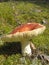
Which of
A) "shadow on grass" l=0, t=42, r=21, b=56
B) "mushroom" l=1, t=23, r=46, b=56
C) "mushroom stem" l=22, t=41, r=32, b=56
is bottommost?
"shadow on grass" l=0, t=42, r=21, b=56

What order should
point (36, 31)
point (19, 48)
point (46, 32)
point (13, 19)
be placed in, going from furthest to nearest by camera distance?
1. point (13, 19)
2. point (46, 32)
3. point (19, 48)
4. point (36, 31)

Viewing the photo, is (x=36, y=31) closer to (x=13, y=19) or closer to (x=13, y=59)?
(x=13, y=59)

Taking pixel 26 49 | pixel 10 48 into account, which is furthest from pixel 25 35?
pixel 10 48

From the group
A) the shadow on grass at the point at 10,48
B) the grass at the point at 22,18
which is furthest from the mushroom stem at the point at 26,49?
the shadow on grass at the point at 10,48

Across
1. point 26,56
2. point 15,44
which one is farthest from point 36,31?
point 15,44

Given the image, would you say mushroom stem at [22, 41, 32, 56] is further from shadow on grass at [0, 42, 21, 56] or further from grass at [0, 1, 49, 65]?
shadow on grass at [0, 42, 21, 56]

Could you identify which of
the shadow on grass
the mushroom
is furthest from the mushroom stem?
the shadow on grass

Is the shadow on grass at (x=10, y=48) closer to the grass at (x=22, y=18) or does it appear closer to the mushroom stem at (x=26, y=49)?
the grass at (x=22, y=18)
